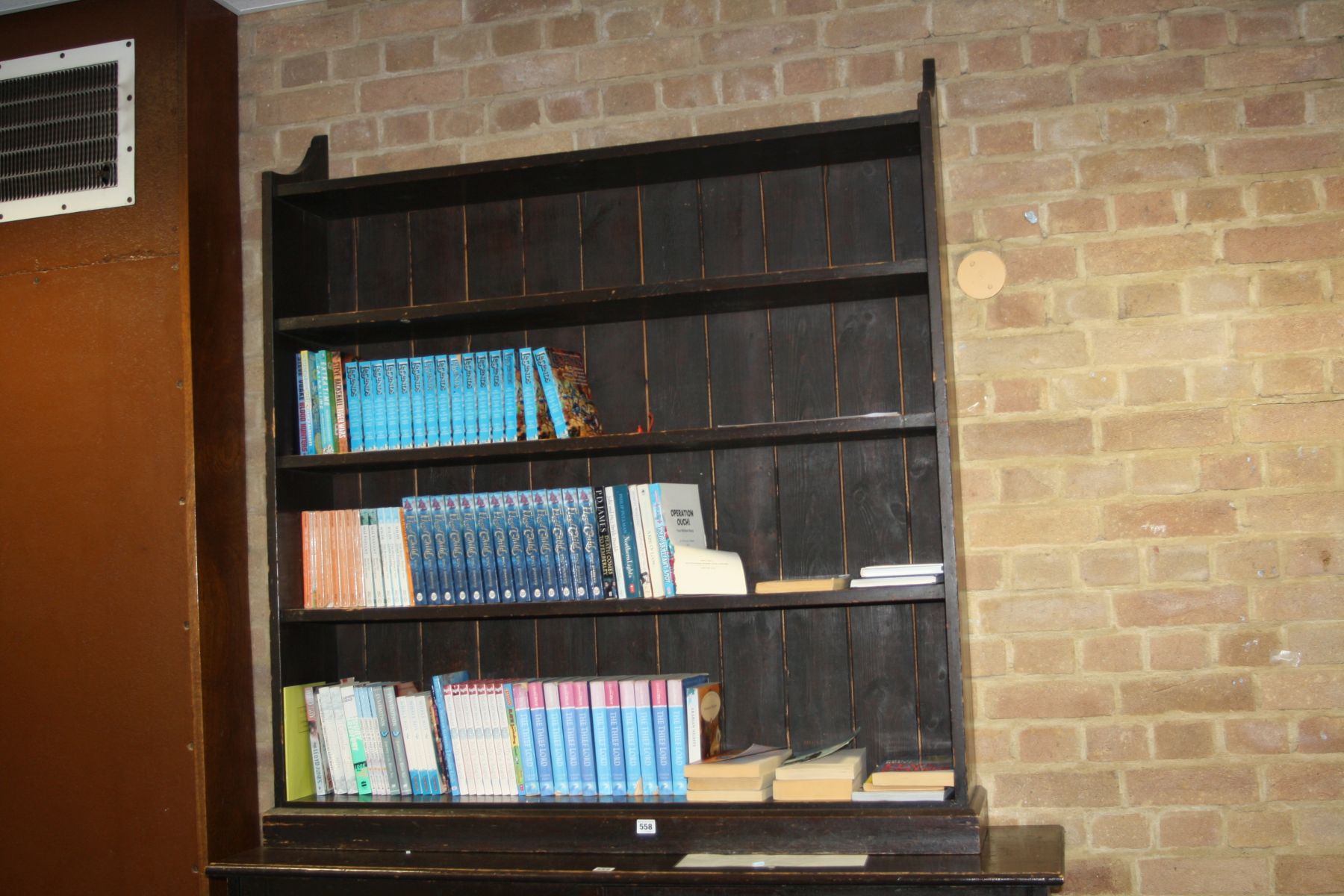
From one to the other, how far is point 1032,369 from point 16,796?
2.46 m

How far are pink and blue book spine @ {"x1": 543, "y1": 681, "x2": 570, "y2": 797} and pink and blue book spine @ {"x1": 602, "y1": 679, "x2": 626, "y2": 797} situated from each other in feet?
0.27

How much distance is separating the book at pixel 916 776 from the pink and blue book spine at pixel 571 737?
0.61 meters

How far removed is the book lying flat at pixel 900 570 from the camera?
7.63 ft

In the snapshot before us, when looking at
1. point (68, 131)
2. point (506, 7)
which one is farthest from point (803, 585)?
point (68, 131)

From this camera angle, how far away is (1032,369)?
2.54 metres

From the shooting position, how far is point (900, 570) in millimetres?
2354

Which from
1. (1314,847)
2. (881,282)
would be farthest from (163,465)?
(1314,847)

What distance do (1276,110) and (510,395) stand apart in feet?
5.61

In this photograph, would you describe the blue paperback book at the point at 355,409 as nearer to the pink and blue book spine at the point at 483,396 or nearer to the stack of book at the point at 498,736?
the pink and blue book spine at the point at 483,396

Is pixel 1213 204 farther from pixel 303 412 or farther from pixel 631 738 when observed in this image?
pixel 303 412

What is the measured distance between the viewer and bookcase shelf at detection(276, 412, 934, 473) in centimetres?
233

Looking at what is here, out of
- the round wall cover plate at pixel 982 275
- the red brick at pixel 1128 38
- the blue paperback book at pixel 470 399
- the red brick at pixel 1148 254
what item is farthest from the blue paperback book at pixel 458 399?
the red brick at pixel 1128 38

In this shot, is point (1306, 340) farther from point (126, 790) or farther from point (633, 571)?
point (126, 790)

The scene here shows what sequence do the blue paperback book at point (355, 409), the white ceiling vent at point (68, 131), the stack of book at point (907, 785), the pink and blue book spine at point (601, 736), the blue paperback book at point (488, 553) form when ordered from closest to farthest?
the stack of book at point (907, 785) → the pink and blue book spine at point (601, 736) → the blue paperback book at point (488, 553) → the blue paperback book at point (355, 409) → the white ceiling vent at point (68, 131)
